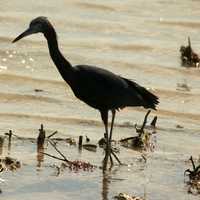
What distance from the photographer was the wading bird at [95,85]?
902cm

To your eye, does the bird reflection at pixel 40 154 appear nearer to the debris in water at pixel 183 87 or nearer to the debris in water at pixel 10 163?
the debris in water at pixel 10 163

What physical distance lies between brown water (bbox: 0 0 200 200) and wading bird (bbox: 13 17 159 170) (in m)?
0.48

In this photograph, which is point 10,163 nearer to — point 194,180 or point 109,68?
point 194,180

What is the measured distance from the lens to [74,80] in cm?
902

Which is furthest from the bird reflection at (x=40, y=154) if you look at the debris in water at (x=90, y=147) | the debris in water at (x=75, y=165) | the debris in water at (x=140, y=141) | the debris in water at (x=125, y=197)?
the debris in water at (x=125, y=197)

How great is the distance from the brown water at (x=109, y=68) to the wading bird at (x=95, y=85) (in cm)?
48

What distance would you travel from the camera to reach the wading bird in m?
9.02

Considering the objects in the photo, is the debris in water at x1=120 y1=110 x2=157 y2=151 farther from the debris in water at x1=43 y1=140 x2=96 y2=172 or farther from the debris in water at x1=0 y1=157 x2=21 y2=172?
the debris in water at x1=0 y1=157 x2=21 y2=172

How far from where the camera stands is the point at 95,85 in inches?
356

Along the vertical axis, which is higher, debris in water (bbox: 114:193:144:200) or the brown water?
the brown water

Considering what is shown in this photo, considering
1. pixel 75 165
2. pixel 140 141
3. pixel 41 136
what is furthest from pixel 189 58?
pixel 75 165

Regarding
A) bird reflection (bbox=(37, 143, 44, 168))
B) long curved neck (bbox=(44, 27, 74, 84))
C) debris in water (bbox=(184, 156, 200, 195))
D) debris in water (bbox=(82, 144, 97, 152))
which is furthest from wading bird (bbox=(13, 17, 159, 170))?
debris in water (bbox=(184, 156, 200, 195))

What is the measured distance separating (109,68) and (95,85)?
11.4ft

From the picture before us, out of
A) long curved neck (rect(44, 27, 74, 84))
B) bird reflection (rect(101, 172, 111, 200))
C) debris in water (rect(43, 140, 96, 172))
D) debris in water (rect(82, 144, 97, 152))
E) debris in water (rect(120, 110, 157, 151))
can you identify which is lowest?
bird reflection (rect(101, 172, 111, 200))
